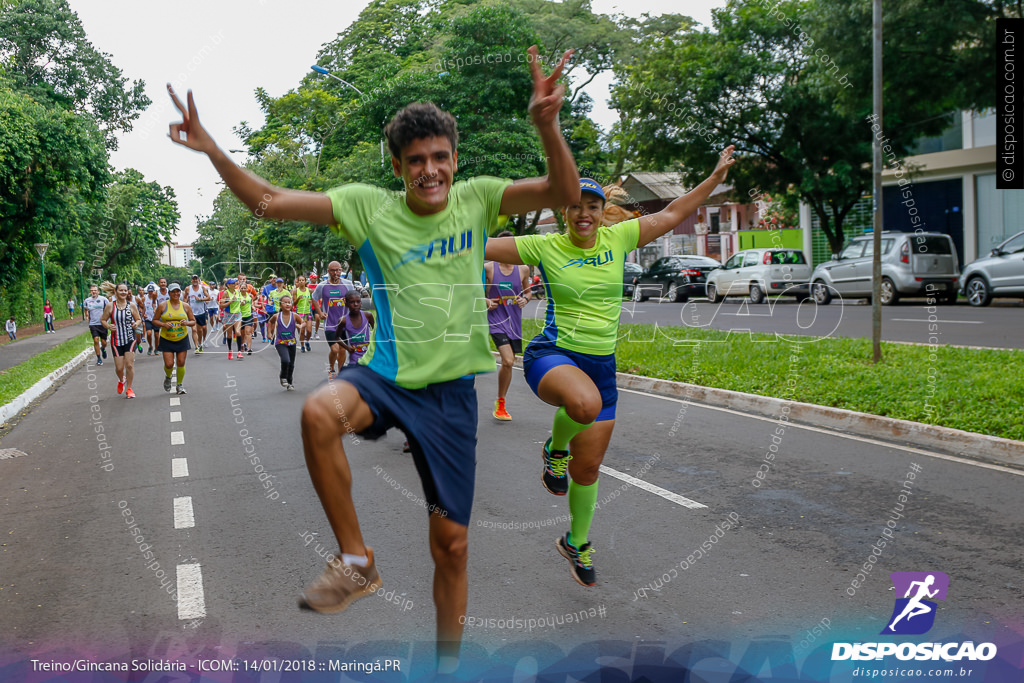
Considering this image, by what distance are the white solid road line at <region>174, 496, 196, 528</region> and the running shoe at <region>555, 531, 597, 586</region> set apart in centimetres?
267

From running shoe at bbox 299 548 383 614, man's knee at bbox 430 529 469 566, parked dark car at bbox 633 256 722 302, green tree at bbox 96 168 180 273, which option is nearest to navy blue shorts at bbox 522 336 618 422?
man's knee at bbox 430 529 469 566

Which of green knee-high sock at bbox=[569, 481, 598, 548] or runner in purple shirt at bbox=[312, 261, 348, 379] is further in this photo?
runner in purple shirt at bbox=[312, 261, 348, 379]

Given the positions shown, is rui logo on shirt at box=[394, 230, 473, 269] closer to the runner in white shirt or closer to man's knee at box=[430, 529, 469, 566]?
man's knee at box=[430, 529, 469, 566]

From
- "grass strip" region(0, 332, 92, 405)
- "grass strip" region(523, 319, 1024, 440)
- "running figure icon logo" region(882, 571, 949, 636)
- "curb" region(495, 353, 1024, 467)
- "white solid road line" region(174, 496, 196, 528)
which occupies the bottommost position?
"running figure icon logo" region(882, 571, 949, 636)

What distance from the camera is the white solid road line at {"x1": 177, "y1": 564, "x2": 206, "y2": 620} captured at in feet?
13.7

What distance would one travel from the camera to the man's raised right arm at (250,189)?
2.60 meters

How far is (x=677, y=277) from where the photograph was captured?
2864 centimetres

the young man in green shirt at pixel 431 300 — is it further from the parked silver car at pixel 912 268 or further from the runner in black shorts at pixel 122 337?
the parked silver car at pixel 912 268

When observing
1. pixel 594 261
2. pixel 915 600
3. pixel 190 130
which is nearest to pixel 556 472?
pixel 594 261

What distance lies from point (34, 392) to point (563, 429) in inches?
495

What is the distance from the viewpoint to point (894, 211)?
30.3 m

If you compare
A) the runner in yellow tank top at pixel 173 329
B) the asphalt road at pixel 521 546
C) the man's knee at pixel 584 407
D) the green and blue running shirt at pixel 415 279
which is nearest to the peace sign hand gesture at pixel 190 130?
the green and blue running shirt at pixel 415 279

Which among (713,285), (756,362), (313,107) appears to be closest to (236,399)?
(756,362)

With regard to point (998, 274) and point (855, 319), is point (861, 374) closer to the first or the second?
point (855, 319)
